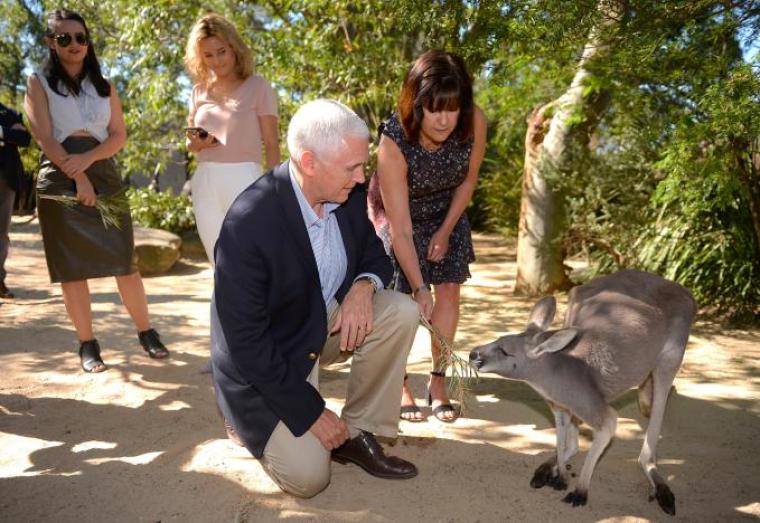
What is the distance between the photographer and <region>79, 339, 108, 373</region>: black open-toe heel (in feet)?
15.1

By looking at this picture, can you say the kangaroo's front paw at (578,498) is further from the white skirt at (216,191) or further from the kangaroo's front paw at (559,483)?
the white skirt at (216,191)

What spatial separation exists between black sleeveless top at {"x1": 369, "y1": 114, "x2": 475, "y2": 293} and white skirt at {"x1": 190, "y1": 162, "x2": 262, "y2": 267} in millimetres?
920

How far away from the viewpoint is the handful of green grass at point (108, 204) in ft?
14.3

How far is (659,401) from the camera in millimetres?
3152

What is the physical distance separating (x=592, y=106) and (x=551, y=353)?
4317mm

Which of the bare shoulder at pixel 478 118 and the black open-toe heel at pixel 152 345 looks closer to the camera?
the bare shoulder at pixel 478 118

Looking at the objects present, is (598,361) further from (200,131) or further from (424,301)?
(200,131)

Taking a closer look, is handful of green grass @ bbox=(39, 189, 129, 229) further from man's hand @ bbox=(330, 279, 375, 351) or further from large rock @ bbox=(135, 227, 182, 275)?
large rock @ bbox=(135, 227, 182, 275)

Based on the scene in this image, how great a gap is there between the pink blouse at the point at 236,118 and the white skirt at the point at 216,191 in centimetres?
6

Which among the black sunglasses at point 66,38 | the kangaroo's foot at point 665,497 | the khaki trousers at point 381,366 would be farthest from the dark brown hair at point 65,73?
the kangaroo's foot at point 665,497

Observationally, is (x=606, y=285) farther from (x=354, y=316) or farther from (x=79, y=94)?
(x=79, y=94)

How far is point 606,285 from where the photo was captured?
3.45m

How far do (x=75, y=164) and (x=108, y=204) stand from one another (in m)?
0.33

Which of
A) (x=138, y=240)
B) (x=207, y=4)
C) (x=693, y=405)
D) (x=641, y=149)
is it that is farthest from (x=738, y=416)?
(x=207, y=4)
